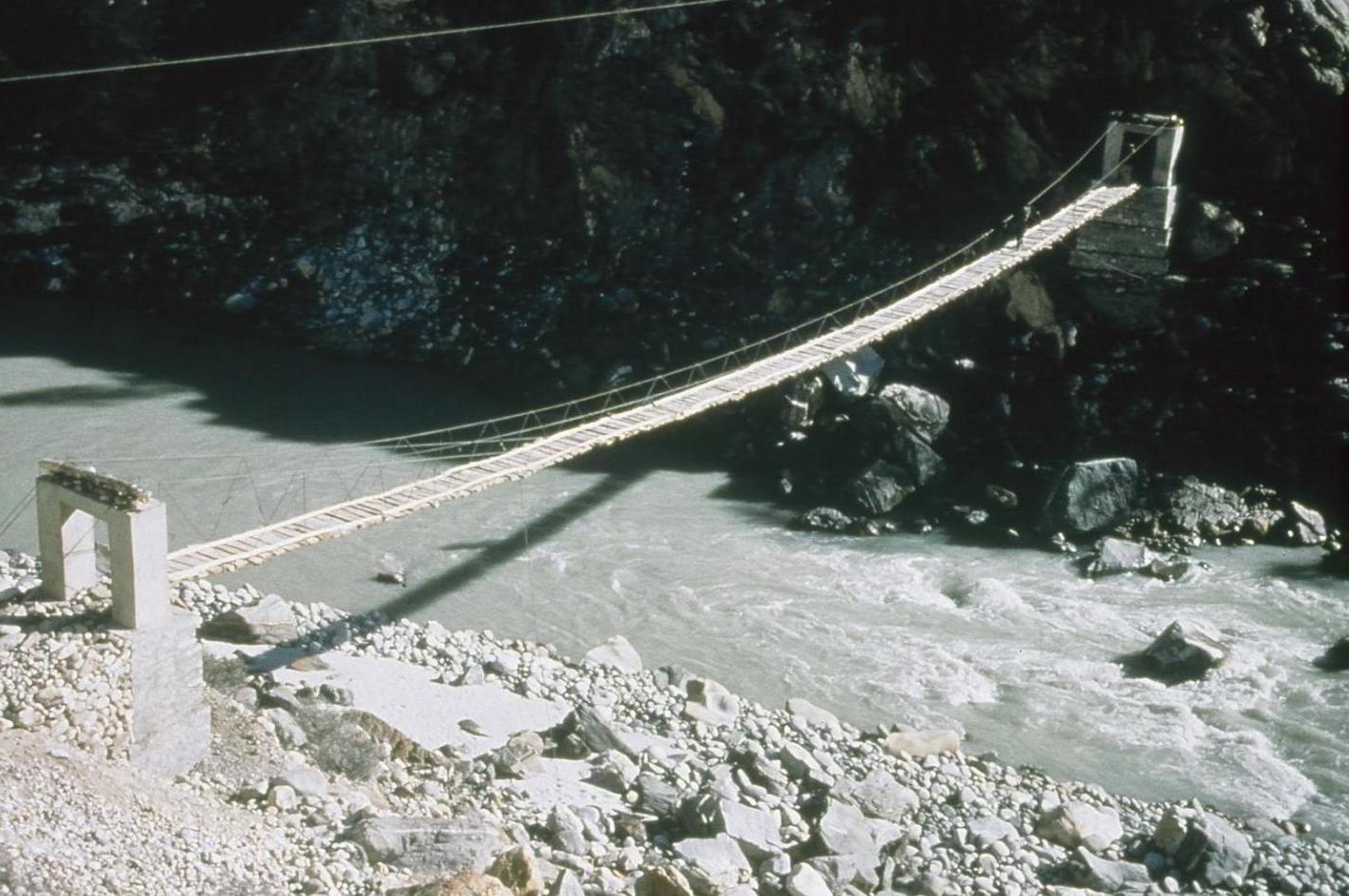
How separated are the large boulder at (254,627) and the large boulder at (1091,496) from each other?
8.43m

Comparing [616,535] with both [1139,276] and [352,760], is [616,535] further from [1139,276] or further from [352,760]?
[1139,276]

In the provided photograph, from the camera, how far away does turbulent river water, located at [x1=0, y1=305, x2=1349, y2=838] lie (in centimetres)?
1271

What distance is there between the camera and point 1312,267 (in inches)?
738

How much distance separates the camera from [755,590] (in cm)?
1533

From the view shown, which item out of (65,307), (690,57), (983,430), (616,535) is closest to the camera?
(616,535)

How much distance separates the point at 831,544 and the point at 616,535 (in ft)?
7.77

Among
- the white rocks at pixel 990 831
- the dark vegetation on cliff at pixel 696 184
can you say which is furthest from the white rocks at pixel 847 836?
the dark vegetation on cliff at pixel 696 184

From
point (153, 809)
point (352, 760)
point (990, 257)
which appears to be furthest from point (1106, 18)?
point (153, 809)

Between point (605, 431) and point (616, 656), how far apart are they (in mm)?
2012

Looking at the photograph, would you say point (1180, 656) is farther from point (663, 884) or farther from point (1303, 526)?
point (663, 884)

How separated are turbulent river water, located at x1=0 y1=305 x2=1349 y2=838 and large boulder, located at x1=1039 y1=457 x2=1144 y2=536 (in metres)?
0.68

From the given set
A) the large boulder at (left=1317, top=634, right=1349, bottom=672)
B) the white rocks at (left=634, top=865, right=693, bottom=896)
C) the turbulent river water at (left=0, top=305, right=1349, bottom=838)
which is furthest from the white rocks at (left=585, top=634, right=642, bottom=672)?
the large boulder at (left=1317, top=634, right=1349, bottom=672)

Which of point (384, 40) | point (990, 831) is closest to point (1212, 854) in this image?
point (990, 831)

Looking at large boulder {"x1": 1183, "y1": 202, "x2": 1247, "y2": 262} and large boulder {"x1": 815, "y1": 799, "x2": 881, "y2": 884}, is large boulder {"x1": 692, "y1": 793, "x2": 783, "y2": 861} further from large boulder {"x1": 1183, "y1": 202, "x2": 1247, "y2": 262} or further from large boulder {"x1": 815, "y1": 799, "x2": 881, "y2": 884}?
large boulder {"x1": 1183, "y1": 202, "x2": 1247, "y2": 262}
